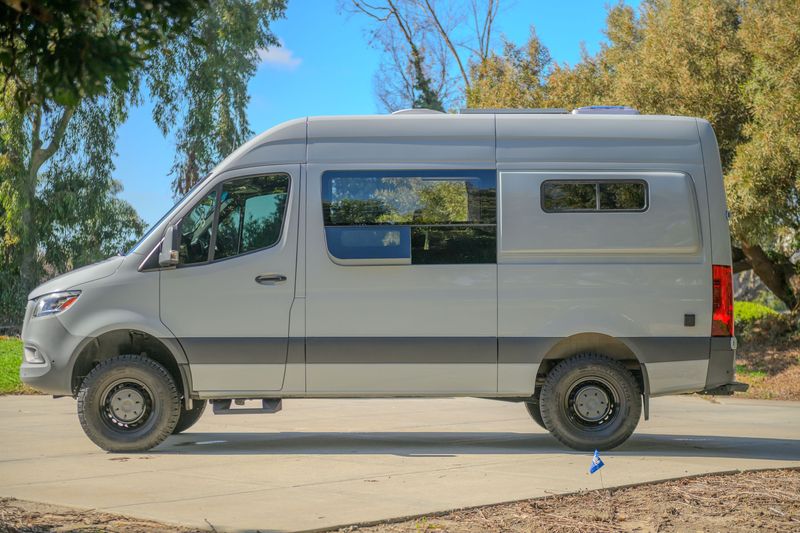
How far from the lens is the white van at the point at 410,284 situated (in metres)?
9.48

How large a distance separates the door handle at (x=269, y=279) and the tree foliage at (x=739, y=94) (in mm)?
10598

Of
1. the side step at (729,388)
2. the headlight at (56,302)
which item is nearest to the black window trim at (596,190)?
the side step at (729,388)

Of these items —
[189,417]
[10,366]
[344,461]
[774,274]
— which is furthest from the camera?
[774,274]

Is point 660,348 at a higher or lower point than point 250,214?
lower

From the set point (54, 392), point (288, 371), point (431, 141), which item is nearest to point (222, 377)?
point (288, 371)

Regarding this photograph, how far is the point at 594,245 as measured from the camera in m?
9.53

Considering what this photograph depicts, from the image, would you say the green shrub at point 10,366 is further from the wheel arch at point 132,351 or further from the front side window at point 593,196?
the front side window at point 593,196

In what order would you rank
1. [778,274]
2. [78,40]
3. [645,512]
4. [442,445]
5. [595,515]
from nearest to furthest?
[78,40]
[595,515]
[645,512]
[442,445]
[778,274]

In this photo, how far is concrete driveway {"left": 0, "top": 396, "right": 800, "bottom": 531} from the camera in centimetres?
697

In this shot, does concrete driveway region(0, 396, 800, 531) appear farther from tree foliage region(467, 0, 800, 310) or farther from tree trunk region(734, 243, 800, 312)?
tree trunk region(734, 243, 800, 312)

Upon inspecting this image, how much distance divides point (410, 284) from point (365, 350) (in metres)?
0.70

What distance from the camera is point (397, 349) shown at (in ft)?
31.1

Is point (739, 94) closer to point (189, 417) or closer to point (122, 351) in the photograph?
point (189, 417)

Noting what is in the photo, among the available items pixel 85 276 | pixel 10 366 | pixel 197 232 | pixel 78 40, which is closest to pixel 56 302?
pixel 85 276
